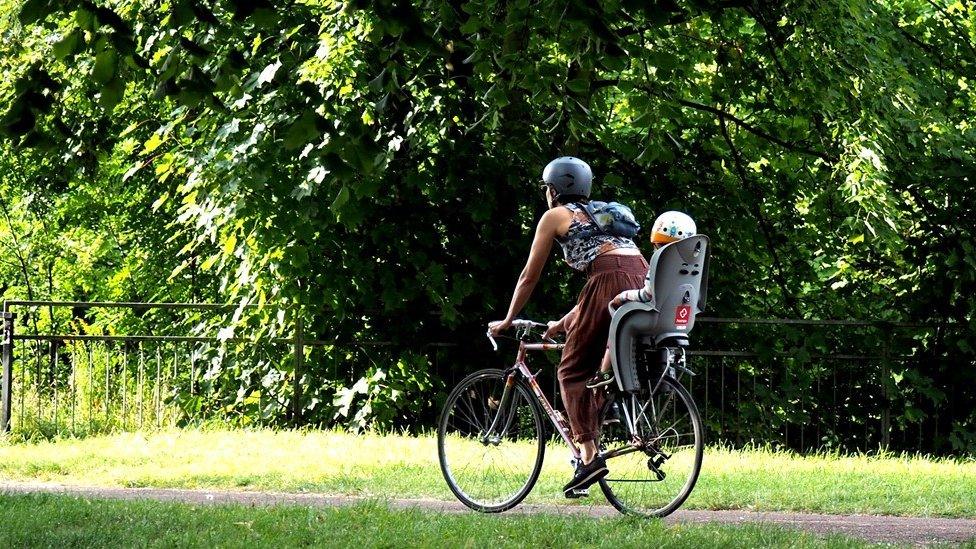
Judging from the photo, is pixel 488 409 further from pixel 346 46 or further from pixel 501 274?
pixel 501 274

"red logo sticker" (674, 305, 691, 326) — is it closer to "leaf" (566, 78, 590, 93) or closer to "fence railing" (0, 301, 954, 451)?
"leaf" (566, 78, 590, 93)

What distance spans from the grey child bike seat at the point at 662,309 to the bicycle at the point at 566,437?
77 millimetres

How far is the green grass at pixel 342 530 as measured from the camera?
5.57 meters

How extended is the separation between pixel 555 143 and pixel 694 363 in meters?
2.63

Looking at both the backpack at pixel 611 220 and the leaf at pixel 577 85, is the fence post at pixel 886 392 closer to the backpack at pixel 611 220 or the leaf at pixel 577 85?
the leaf at pixel 577 85

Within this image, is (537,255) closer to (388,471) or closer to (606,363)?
(606,363)

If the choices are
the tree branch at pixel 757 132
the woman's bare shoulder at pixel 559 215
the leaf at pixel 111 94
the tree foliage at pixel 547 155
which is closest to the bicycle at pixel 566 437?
the woman's bare shoulder at pixel 559 215

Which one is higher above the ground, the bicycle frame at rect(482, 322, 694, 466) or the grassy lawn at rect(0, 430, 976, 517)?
the bicycle frame at rect(482, 322, 694, 466)

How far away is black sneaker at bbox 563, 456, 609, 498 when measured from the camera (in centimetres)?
632

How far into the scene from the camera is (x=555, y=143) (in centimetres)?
1122

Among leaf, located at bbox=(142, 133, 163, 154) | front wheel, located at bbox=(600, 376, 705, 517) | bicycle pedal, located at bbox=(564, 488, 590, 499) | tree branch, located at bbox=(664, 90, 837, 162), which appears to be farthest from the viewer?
tree branch, located at bbox=(664, 90, 837, 162)

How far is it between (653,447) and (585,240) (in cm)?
105

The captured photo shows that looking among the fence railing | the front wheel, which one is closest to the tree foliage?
the fence railing

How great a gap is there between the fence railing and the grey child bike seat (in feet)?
17.8
